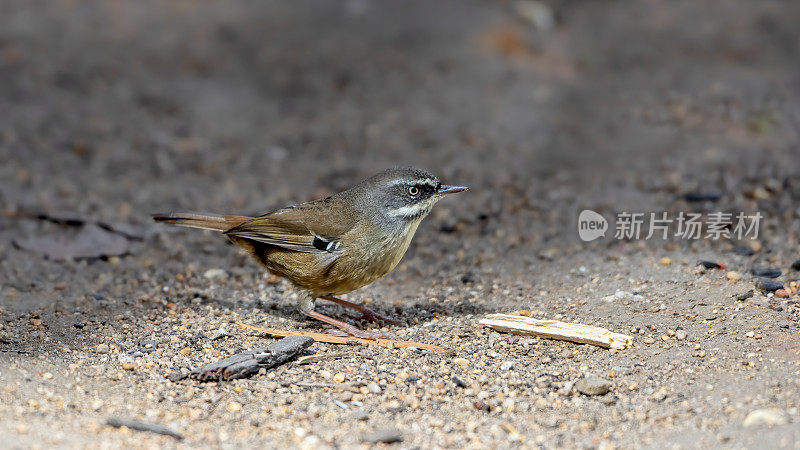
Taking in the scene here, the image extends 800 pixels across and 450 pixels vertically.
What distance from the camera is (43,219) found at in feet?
25.2

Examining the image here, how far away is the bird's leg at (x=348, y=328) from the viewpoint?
18.5 ft

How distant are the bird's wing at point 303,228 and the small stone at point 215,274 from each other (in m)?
0.88

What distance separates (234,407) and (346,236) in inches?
67.1

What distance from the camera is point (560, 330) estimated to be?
5.42m

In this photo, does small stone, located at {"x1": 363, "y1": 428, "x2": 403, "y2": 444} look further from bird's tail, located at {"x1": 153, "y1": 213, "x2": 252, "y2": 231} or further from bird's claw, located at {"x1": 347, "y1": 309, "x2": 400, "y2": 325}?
bird's tail, located at {"x1": 153, "y1": 213, "x2": 252, "y2": 231}

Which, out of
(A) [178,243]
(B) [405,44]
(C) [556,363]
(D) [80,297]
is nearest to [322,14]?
(B) [405,44]

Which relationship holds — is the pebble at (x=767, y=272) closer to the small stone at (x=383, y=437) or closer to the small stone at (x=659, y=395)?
the small stone at (x=659, y=395)

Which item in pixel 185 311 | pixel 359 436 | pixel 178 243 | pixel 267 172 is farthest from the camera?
pixel 267 172

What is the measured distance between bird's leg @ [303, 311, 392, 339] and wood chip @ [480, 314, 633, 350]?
0.79 metres

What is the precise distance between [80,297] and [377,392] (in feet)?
9.74

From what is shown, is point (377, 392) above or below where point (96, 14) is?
below

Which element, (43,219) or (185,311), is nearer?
(185,311)

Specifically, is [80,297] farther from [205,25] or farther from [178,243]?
[205,25]

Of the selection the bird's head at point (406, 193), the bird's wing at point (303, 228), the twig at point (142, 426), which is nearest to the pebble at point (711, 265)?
the bird's head at point (406, 193)
